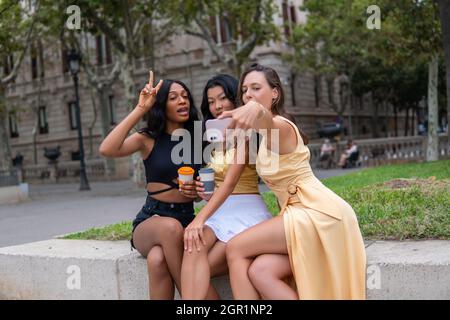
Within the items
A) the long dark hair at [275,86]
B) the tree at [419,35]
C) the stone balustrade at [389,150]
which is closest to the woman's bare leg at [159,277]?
the long dark hair at [275,86]

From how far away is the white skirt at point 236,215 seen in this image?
3.55 meters

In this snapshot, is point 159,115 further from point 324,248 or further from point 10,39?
point 10,39

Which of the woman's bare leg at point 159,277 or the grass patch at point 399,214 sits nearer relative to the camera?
the woman's bare leg at point 159,277

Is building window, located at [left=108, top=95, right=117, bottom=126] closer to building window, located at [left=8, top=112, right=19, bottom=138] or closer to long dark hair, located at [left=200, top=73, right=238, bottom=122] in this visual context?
building window, located at [left=8, top=112, right=19, bottom=138]

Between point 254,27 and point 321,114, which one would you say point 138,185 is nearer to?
point 254,27

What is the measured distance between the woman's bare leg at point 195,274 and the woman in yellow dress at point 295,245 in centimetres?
18

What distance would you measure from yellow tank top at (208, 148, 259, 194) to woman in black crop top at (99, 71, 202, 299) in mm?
257

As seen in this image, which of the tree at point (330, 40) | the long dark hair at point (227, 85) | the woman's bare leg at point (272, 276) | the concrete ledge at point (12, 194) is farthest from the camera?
the tree at point (330, 40)

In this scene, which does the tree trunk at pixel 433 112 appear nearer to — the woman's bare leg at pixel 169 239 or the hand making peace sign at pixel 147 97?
the hand making peace sign at pixel 147 97

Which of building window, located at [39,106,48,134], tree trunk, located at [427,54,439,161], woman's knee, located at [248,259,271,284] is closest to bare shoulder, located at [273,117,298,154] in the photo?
woman's knee, located at [248,259,271,284]

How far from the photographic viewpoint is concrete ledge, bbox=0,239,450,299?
10.8 feet

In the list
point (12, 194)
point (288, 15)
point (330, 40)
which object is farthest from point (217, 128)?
point (288, 15)

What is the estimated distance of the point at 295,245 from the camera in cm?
319

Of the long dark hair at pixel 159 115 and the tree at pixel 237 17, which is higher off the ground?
the tree at pixel 237 17
